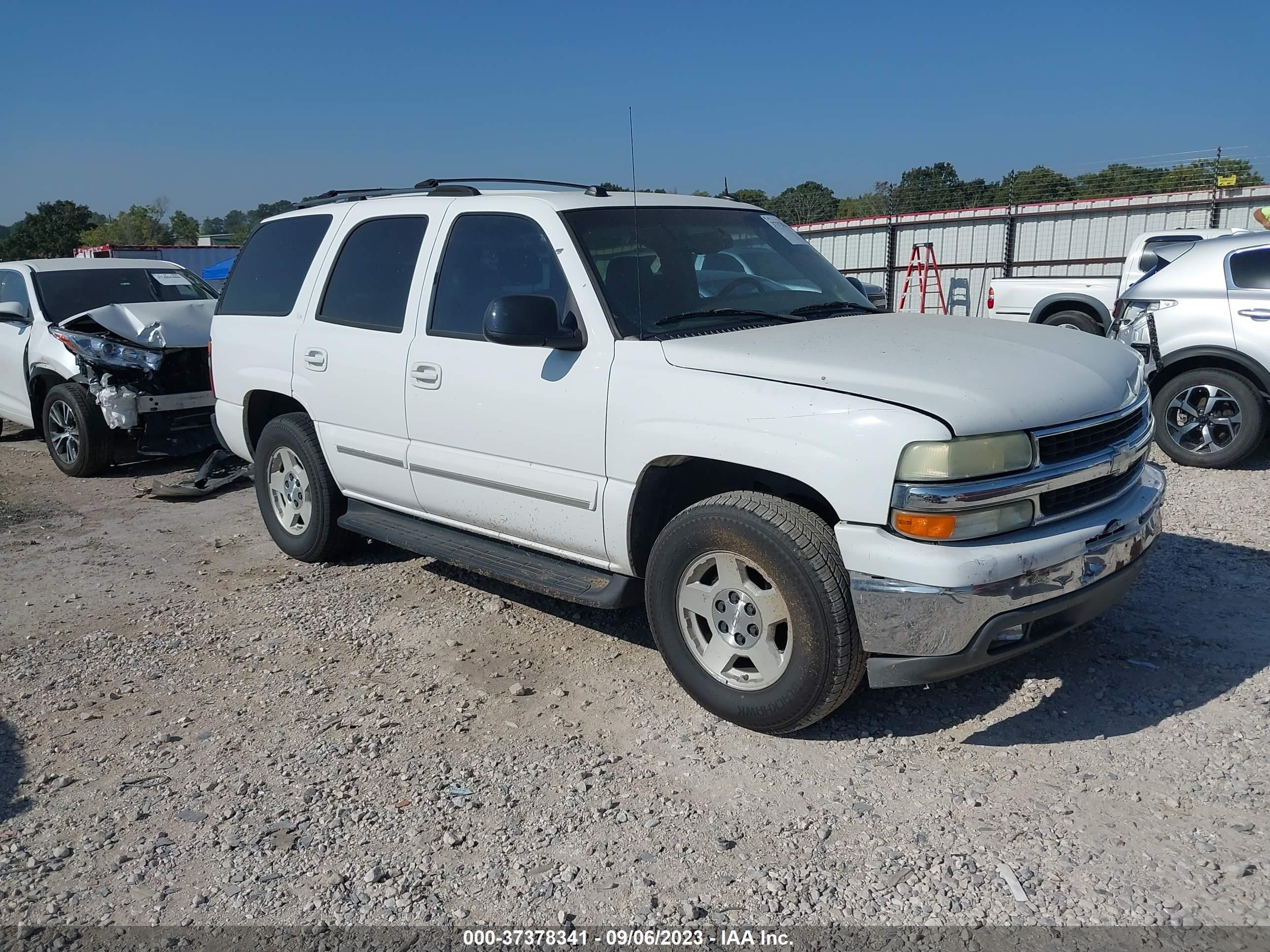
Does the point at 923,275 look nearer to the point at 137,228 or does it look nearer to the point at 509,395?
the point at 509,395

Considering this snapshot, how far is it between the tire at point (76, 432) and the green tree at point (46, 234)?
180ft

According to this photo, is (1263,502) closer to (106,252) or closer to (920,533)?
(920,533)

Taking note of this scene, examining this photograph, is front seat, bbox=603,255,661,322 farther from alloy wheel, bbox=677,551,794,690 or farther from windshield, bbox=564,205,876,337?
alloy wheel, bbox=677,551,794,690

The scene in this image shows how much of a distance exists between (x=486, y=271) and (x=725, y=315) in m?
1.12

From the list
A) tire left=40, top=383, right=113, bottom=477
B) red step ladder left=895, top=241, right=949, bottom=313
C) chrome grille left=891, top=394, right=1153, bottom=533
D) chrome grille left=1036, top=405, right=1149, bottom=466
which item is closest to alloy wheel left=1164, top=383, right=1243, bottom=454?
chrome grille left=891, top=394, right=1153, bottom=533

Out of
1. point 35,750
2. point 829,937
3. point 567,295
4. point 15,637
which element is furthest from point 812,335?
point 15,637

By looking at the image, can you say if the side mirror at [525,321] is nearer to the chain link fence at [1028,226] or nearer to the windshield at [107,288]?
the windshield at [107,288]

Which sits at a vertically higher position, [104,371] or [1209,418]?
[104,371]

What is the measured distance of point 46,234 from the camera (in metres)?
57.2

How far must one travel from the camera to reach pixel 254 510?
24.3 ft

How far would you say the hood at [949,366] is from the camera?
327 cm

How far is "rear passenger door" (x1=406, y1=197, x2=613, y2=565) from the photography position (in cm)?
407

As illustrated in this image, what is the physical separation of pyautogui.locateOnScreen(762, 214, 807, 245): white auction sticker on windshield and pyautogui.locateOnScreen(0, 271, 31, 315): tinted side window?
7.41 meters

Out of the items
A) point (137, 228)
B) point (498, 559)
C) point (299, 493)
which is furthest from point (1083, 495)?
point (137, 228)
